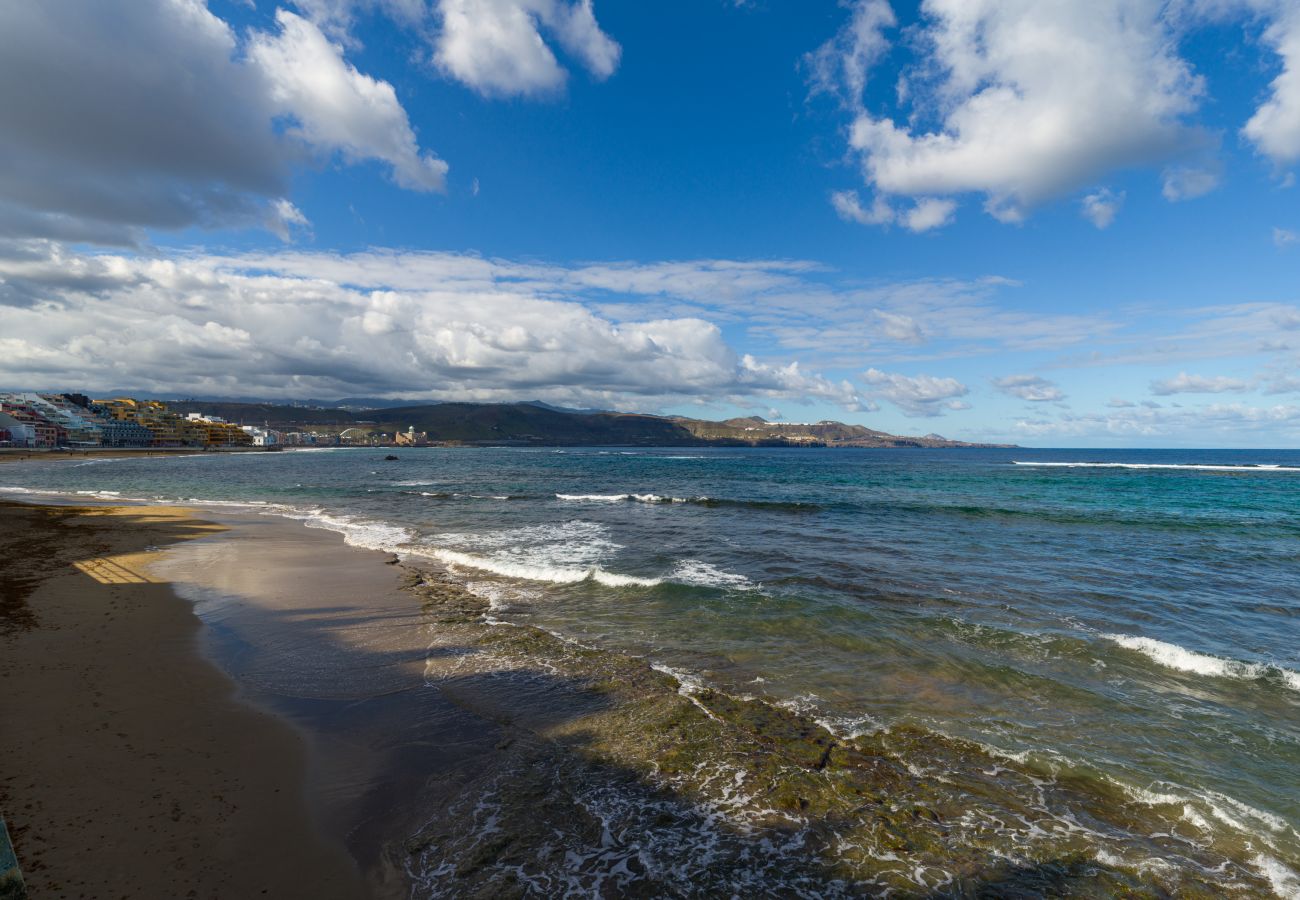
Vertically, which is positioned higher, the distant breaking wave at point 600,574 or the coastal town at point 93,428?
the distant breaking wave at point 600,574

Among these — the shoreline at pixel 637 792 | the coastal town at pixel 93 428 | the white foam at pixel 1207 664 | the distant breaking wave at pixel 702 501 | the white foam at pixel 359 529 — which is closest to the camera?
the shoreline at pixel 637 792

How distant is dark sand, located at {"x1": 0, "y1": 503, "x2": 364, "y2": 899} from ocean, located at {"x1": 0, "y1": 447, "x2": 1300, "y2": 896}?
4406 millimetres

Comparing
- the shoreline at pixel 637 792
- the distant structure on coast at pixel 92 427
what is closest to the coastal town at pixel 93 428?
the distant structure on coast at pixel 92 427

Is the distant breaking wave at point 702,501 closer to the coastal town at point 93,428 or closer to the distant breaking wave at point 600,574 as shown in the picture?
the distant breaking wave at point 600,574

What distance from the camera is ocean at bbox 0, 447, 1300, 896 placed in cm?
673

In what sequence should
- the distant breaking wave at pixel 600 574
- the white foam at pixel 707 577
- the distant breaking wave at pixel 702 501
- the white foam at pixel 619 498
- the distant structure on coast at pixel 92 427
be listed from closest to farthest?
the white foam at pixel 707 577 < the distant breaking wave at pixel 600 574 < the distant breaking wave at pixel 702 501 < the white foam at pixel 619 498 < the distant structure on coast at pixel 92 427

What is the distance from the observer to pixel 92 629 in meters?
11.9

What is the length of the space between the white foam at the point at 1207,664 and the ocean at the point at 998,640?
48 mm

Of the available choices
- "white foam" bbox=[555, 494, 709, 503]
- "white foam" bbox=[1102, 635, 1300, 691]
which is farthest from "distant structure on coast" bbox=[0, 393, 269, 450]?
"white foam" bbox=[1102, 635, 1300, 691]

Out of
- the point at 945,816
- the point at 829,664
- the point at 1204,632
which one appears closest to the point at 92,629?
the point at 829,664

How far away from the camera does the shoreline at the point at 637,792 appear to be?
18.6 ft

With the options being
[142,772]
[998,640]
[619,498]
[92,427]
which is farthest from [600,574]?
[92,427]

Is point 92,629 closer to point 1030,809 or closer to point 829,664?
point 829,664

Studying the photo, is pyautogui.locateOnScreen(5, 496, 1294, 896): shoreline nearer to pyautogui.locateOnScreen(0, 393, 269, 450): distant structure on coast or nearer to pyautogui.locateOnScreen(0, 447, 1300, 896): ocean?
pyautogui.locateOnScreen(0, 447, 1300, 896): ocean
